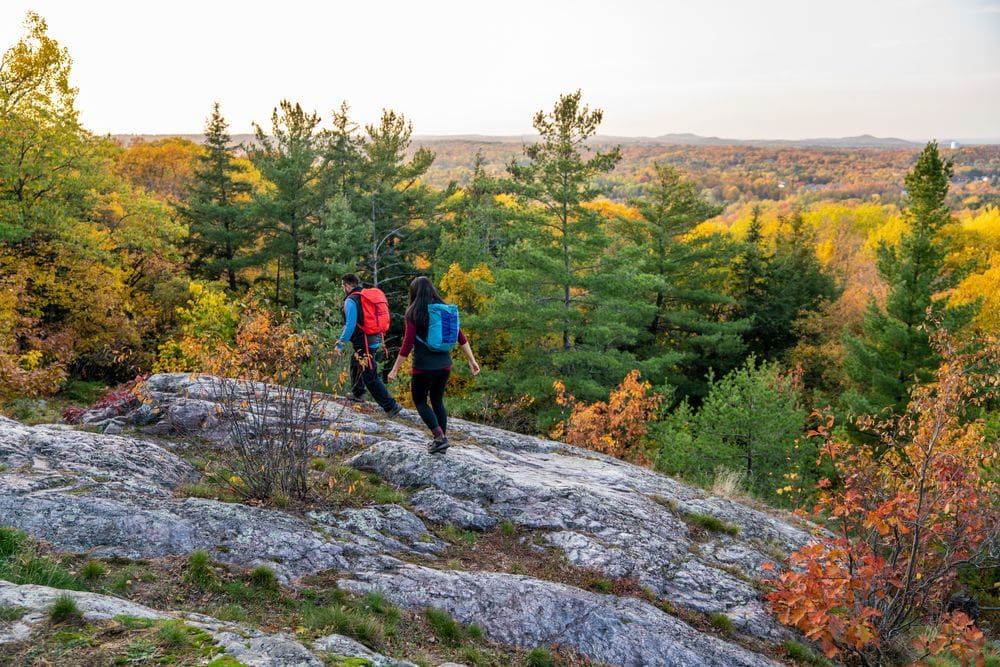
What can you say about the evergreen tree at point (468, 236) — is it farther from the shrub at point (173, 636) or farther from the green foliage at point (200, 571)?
the shrub at point (173, 636)

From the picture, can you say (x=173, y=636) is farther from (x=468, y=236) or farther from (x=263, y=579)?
(x=468, y=236)

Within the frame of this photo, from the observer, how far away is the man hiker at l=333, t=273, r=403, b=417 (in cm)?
779

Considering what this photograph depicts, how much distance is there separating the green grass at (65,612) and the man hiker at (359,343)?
412 centimetres

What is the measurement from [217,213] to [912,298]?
2681cm

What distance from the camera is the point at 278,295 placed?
30.8 m

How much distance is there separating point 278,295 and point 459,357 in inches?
443

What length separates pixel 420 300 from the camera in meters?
6.41

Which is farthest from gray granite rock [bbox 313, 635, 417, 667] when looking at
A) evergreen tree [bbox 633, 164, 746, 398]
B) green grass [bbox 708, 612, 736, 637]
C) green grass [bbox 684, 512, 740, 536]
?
evergreen tree [bbox 633, 164, 746, 398]

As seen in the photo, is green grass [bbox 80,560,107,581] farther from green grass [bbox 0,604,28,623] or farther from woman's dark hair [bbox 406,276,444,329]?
woman's dark hair [bbox 406,276,444,329]

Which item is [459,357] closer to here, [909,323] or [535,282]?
[535,282]

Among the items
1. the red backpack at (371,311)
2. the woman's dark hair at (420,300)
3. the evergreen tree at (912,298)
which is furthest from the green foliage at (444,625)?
the evergreen tree at (912,298)

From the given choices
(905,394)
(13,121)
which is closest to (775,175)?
(905,394)

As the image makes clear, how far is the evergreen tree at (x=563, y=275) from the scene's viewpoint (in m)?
21.2

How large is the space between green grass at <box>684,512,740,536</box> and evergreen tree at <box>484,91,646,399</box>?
13424 millimetres
